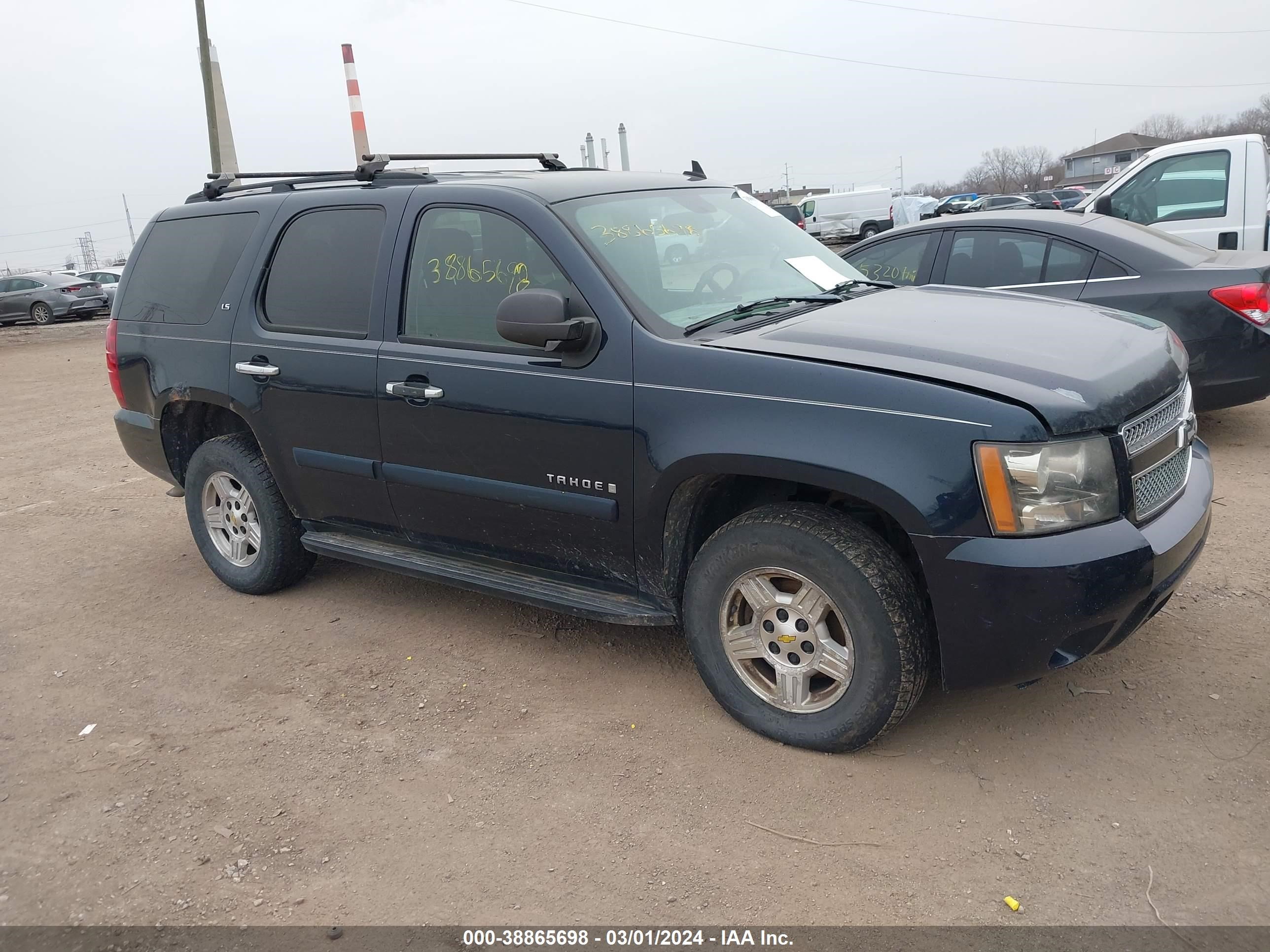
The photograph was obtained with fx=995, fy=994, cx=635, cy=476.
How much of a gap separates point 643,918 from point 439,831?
2.48ft

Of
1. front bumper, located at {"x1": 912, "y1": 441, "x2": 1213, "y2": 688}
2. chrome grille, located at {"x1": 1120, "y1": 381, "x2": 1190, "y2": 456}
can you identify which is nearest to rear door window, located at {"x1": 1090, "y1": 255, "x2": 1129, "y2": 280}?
chrome grille, located at {"x1": 1120, "y1": 381, "x2": 1190, "y2": 456}

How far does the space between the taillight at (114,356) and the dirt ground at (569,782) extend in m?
1.26

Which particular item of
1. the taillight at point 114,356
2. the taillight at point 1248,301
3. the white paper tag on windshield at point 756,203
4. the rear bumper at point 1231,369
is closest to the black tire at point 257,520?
the taillight at point 114,356

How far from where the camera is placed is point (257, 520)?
4926 mm

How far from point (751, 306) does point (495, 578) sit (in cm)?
147

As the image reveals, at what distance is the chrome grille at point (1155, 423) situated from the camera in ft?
9.83

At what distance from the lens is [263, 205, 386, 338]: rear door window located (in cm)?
423

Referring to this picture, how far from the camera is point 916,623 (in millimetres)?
3074

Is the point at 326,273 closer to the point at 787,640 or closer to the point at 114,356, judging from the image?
the point at 114,356

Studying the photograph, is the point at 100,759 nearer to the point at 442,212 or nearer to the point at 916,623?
the point at 442,212

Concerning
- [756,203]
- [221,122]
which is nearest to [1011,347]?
[756,203]

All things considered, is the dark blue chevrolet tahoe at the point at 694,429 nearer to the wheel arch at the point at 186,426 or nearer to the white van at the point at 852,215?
the wheel arch at the point at 186,426

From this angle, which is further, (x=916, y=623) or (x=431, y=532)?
(x=431, y=532)

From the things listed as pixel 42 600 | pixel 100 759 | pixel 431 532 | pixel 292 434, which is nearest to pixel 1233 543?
pixel 431 532
